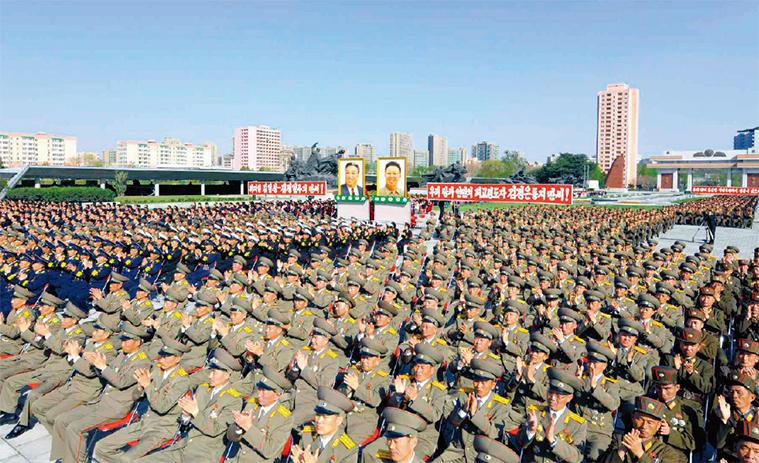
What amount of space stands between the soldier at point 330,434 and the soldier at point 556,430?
1.57 m

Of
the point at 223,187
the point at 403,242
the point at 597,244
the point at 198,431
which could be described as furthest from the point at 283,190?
the point at 223,187

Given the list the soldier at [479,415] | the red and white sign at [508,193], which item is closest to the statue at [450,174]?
the red and white sign at [508,193]

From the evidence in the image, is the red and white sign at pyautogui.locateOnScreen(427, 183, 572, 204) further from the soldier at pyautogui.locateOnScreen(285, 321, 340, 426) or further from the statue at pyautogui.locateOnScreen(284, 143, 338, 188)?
the statue at pyautogui.locateOnScreen(284, 143, 338, 188)

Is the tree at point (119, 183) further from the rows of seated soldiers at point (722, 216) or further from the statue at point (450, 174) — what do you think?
the rows of seated soldiers at point (722, 216)

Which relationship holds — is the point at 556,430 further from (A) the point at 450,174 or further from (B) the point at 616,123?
(B) the point at 616,123

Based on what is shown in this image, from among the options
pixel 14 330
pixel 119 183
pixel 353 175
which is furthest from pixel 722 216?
pixel 119 183

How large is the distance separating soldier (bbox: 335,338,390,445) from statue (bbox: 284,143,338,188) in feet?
140

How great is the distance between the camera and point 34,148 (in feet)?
474

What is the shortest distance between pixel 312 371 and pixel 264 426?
1204 millimetres

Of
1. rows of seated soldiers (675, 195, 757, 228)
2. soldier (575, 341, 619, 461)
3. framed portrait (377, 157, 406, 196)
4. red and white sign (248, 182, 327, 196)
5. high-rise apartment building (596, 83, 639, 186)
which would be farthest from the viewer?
high-rise apartment building (596, 83, 639, 186)

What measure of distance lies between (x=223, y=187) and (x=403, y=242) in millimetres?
51737

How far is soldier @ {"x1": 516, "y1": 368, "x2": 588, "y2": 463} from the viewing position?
418cm

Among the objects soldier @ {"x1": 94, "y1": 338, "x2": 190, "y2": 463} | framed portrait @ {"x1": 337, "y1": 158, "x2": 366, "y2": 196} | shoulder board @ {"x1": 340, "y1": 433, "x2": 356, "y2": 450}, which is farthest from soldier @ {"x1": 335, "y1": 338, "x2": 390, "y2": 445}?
framed portrait @ {"x1": 337, "y1": 158, "x2": 366, "y2": 196}

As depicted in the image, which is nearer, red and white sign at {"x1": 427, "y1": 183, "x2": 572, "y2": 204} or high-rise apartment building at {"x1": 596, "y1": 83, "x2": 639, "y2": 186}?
red and white sign at {"x1": 427, "y1": 183, "x2": 572, "y2": 204}
